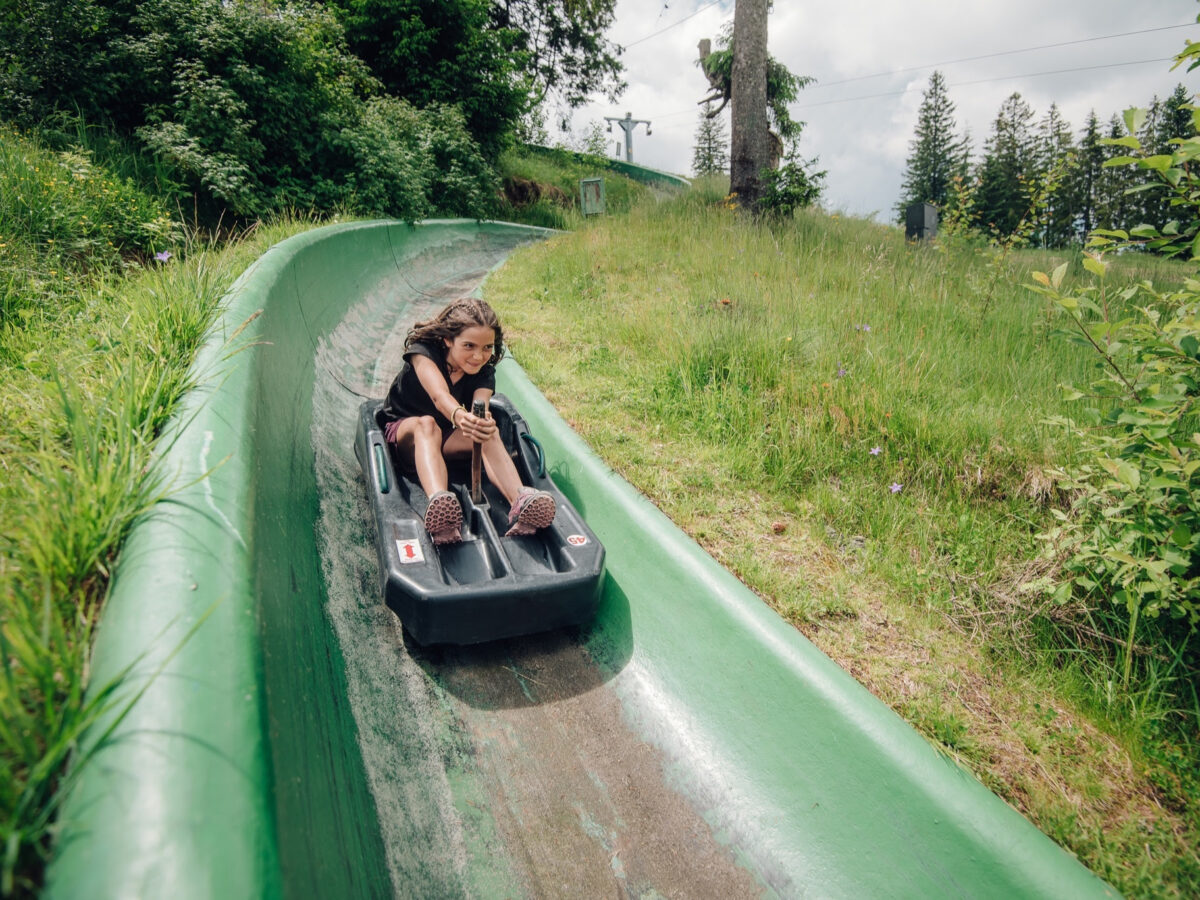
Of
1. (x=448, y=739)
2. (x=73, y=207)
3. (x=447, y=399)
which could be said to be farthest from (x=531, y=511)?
(x=73, y=207)

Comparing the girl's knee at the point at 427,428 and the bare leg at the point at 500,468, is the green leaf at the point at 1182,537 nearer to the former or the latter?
the bare leg at the point at 500,468

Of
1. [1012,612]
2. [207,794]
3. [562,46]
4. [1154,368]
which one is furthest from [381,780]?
[562,46]

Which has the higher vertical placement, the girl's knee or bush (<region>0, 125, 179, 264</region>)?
bush (<region>0, 125, 179, 264</region>)

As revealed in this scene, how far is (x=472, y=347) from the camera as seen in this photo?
285 cm

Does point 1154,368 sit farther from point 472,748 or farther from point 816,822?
point 472,748

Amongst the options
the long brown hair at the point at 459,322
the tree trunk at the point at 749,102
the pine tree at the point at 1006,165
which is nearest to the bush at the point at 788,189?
the tree trunk at the point at 749,102

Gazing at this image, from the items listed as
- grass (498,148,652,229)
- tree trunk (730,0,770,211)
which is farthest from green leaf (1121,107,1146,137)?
grass (498,148,652,229)

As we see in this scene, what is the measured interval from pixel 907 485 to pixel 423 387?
2.22 meters

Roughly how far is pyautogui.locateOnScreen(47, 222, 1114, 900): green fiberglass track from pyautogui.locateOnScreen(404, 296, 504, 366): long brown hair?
0.71m

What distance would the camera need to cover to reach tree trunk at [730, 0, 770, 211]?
7855mm

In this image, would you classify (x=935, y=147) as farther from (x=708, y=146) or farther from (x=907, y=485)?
(x=907, y=485)

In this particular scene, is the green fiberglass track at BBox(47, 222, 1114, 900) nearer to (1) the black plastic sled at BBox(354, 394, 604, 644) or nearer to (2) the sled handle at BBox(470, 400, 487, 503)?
(1) the black plastic sled at BBox(354, 394, 604, 644)

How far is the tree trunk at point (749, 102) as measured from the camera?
309 inches

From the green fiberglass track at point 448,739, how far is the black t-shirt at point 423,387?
1.53 ft
